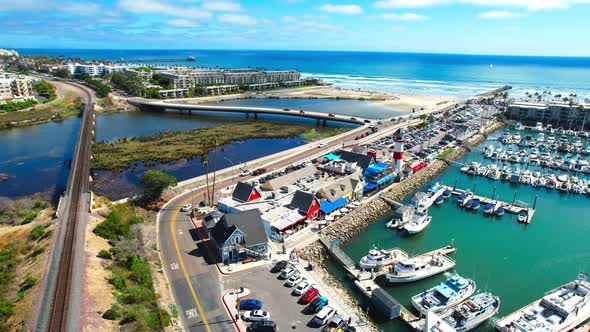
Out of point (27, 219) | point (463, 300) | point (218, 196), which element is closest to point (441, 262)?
point (463, 300)

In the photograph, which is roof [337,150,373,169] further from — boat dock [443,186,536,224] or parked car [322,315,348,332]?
parked car [322,315,348,332]

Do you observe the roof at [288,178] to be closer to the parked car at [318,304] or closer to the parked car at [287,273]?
the parked car at [287,273]

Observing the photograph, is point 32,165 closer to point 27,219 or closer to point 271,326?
point 27,219

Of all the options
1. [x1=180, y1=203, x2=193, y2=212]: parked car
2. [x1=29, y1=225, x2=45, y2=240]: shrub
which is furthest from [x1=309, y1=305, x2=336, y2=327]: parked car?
[x1=29, y1=225, x2=45, y2=240]: shrub

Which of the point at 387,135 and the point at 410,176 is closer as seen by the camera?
the point at 410,176

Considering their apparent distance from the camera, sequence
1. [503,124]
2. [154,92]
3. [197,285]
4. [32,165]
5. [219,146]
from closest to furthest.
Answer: [197,285]
[32,165]
[219,146]
[503,124]
[154,92]

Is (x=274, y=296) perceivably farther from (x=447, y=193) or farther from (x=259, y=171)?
(x=447, y=193)
